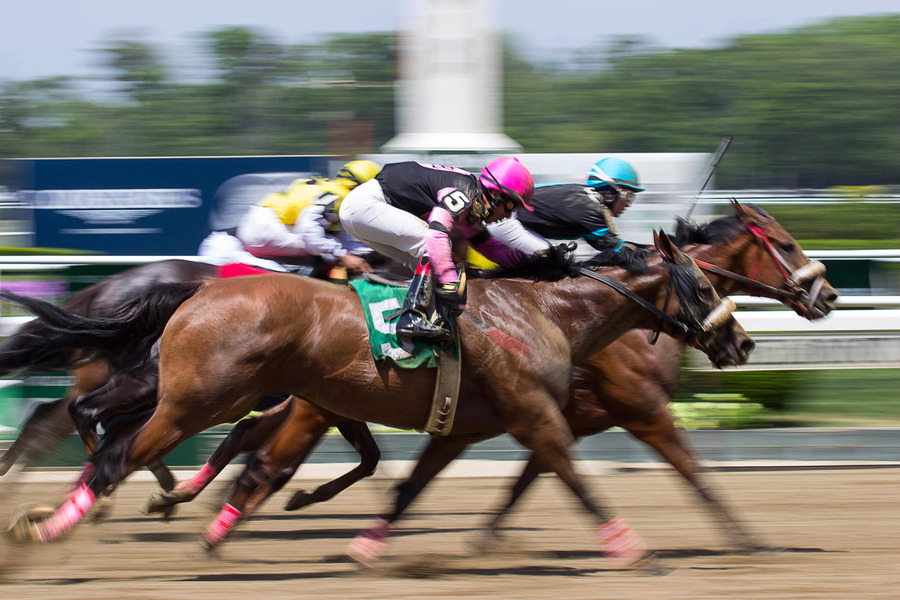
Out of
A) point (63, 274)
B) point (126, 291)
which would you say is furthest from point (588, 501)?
point (63, 274)

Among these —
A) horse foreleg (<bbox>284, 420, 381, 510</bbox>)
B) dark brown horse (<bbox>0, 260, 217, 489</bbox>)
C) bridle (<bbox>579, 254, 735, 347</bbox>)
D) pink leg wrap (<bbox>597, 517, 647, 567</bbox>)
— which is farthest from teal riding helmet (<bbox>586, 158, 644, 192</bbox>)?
dark brown horse (<bbox>0, 260, 217, 489</bbox>)

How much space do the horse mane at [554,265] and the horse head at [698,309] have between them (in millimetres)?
143

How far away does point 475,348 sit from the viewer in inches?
165

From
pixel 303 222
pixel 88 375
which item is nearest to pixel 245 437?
pixel 88 375

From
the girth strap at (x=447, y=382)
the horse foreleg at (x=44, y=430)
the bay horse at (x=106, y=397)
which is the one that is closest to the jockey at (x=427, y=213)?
the girth strap at (x=447, y=382)

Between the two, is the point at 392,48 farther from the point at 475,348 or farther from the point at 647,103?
the point at 475,348

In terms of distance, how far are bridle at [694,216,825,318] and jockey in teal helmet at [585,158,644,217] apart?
0.56 meters

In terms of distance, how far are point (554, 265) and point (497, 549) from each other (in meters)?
1.39

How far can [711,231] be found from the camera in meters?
5.12

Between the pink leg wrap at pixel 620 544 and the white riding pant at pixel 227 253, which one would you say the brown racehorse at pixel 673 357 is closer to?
the pink leg wrap at pixel 620 544

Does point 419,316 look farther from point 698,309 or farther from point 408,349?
point 698,309

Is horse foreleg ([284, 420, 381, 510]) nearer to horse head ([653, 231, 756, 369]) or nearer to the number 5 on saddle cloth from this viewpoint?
the number 5 on saddle cloth

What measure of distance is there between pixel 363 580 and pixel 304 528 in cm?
133

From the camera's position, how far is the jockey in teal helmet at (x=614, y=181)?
5242 millimetres
